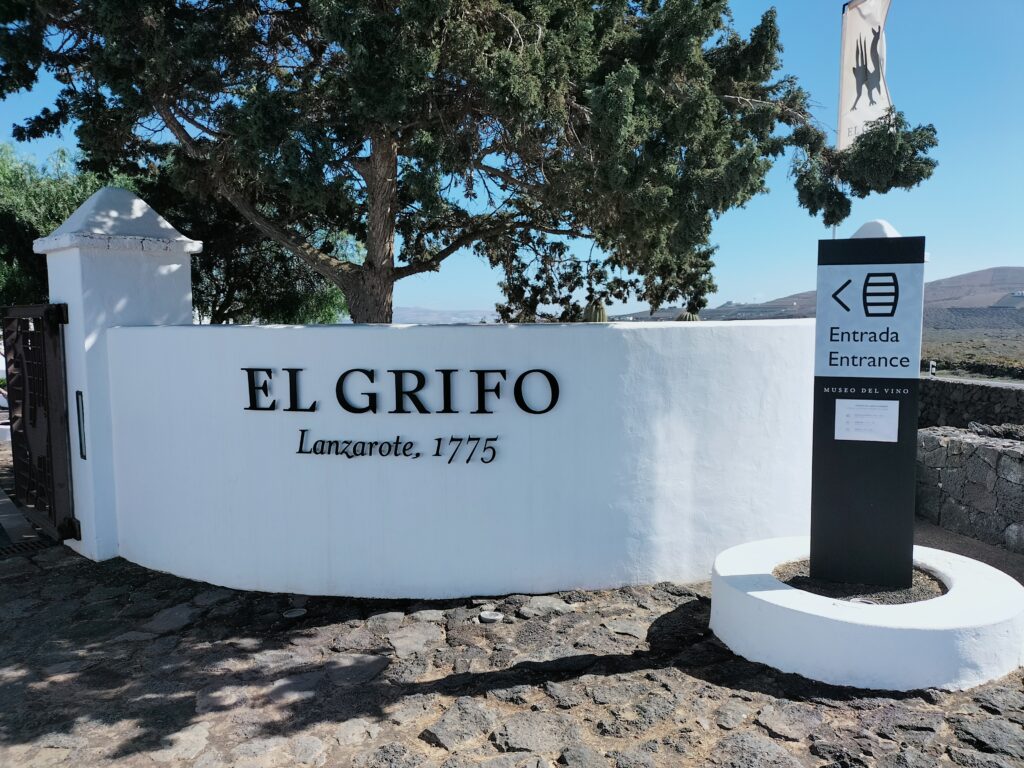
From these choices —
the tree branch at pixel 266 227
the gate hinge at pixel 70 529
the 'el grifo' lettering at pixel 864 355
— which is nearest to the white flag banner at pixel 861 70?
the 'el grifo' lettering at pixel 864 355

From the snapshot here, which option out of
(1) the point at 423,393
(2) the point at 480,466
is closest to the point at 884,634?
(2) the point at 480,466

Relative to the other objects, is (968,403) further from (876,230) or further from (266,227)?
(266,227)

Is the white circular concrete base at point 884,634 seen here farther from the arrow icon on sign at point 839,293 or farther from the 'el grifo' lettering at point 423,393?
the 'el grifo' lettering at point 423,393

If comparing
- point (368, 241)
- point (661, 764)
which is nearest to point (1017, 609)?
point (661, 764)

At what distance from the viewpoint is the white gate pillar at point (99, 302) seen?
23.1 ft

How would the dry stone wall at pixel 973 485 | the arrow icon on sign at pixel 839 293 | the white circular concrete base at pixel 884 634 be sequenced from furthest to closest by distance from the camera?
the dry stone wall at pixel 973 485
the arrow icon on sign at pixel 839 293
the white circular concrete base at pixel 884 634

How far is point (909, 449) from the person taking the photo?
4.97 meters

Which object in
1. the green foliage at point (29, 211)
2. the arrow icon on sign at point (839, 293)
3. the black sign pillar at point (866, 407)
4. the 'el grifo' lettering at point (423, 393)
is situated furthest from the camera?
the green foliage at point (29, 211)

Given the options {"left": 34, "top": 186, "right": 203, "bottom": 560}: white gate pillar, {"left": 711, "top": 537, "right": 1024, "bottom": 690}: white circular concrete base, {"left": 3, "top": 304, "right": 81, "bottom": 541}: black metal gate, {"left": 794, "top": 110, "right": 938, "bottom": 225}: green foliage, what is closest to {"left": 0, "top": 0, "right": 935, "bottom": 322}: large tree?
{"left": 794, "top": 110, "right": 938, "bottom": 225}: green foliage

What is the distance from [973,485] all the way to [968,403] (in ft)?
27.5

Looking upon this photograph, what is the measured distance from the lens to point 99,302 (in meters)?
7.11

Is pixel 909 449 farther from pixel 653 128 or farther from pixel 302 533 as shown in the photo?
pixel 302 533

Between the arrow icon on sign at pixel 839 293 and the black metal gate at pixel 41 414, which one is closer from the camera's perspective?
the arrow icon on sign at pixel 839 293

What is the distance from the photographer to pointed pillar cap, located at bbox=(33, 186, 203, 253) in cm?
703
